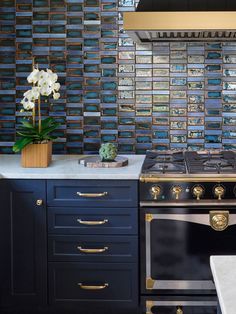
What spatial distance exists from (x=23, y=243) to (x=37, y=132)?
2.14 ft

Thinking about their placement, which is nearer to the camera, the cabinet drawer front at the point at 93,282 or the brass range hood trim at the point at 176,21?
the brass range hood trim at the point at 176,21

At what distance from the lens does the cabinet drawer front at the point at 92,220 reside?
3.41 m

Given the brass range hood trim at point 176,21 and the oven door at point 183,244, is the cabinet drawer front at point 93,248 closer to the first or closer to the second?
the oven door at point 183,244

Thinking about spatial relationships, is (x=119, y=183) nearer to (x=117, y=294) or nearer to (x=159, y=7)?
(x=117, y=294)

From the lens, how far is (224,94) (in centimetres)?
400

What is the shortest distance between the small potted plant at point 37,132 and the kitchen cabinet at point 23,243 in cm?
21

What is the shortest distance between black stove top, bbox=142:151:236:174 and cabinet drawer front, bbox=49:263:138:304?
0.57m

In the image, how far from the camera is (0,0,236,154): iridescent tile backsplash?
4.00m

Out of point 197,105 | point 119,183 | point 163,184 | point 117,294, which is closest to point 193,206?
point 163,184

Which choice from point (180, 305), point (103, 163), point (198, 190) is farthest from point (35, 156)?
point (180, 305)

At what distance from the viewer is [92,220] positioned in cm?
343

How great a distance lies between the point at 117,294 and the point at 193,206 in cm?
66

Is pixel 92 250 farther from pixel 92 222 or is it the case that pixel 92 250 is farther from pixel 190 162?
pixel 190 162

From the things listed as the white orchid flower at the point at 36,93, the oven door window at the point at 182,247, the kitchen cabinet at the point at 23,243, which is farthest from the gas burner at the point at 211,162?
the white orchid flower at the point at 36,93
